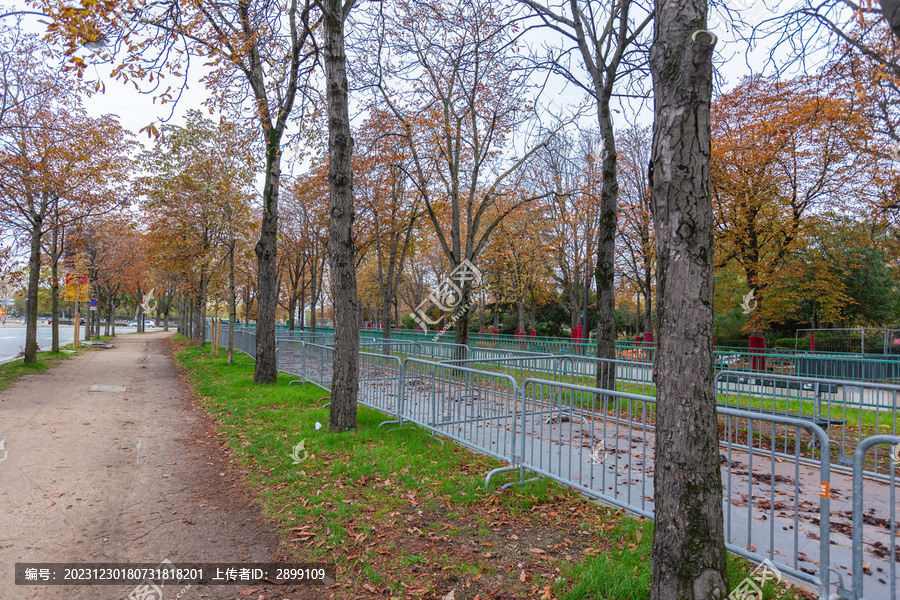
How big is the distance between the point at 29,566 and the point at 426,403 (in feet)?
15.7

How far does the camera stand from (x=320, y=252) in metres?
35.3

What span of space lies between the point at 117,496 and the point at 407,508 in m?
3.36

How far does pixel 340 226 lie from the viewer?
751 cm

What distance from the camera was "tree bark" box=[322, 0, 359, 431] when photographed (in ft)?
24.1

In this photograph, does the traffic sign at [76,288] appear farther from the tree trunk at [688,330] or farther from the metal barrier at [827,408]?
the tree trunk at [688,330]

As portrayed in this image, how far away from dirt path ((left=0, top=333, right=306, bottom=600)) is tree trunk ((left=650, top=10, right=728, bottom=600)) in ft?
8.89

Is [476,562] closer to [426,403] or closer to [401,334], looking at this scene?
[426,403]

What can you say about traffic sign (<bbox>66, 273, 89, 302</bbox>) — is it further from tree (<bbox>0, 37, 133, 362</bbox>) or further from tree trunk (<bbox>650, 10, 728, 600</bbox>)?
tree trunk (<bbox>650, 10, 728, 600</bbox>)

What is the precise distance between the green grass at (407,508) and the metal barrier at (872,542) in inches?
18.2

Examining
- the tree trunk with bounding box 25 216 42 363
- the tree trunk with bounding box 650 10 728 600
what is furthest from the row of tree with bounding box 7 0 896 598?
the tree trunk with bounding box 25 216 42 363

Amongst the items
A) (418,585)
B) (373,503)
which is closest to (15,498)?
(373,503)

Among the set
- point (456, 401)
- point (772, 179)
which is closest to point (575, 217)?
point (772, 179)

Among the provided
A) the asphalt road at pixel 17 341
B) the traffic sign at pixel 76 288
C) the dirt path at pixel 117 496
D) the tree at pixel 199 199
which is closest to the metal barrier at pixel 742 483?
the dirt path at pixel 117 496

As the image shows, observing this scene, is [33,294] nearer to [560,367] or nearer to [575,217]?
[560,367]
